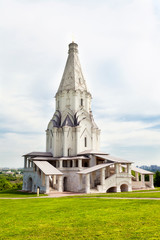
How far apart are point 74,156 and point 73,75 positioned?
15.8 m

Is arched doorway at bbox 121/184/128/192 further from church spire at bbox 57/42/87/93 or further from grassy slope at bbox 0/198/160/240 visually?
grassy slope at bbox 0/198/160/240

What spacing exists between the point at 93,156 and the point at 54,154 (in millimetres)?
7661

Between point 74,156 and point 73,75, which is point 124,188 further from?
point 73,75

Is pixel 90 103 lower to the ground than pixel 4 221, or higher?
higher

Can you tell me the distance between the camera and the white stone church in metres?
30.6

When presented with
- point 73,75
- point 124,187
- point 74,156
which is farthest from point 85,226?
point 73,75

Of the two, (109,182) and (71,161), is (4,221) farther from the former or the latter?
A: (71,161)

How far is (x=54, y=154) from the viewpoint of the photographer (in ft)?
123

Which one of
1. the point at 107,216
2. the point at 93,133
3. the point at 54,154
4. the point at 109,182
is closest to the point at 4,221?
the point at 107,216

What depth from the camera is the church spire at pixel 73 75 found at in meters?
40.6

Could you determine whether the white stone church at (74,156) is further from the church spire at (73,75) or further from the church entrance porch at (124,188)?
the church entrance porch at (124,188)

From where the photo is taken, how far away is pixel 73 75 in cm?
4103

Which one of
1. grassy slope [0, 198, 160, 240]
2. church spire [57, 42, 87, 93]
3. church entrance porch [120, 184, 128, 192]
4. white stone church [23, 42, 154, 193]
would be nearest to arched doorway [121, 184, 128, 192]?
church entrance porch [120, 184, 128, 192]

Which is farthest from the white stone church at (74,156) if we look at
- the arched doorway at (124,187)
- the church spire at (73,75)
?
the arched doorway at (124,187)
